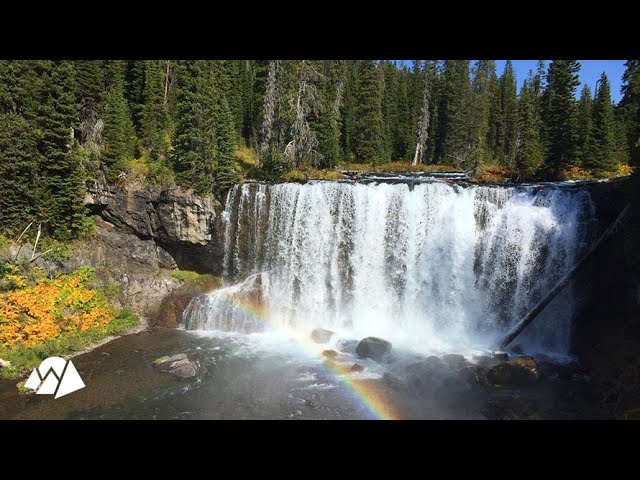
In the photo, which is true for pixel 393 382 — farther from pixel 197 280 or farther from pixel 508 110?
pixel 508 110

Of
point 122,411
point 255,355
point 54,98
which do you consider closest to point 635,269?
point 255,355

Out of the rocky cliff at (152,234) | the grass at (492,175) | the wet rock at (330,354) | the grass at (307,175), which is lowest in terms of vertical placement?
the wet rock at (330,354)

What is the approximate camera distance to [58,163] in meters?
24.8

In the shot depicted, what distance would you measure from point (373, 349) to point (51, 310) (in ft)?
53.2

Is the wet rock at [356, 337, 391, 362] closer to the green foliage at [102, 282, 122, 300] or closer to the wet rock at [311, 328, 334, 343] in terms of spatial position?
the wet rock at [311, 328, 334, 343]

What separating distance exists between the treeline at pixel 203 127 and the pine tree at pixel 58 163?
0.20 ft

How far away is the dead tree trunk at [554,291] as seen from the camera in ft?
61.2

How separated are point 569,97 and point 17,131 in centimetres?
3758

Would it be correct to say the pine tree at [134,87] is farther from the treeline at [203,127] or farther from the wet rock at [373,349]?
the wet rock at [373,349]

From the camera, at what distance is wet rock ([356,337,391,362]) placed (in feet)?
66.1

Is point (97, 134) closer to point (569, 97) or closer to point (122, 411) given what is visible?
point (122, 411)

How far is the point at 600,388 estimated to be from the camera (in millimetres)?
16594

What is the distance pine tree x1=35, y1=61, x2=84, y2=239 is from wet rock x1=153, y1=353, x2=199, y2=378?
11425 millimetres

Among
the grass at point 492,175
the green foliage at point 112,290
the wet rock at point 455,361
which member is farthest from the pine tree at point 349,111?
the wet rock at point 455,361
